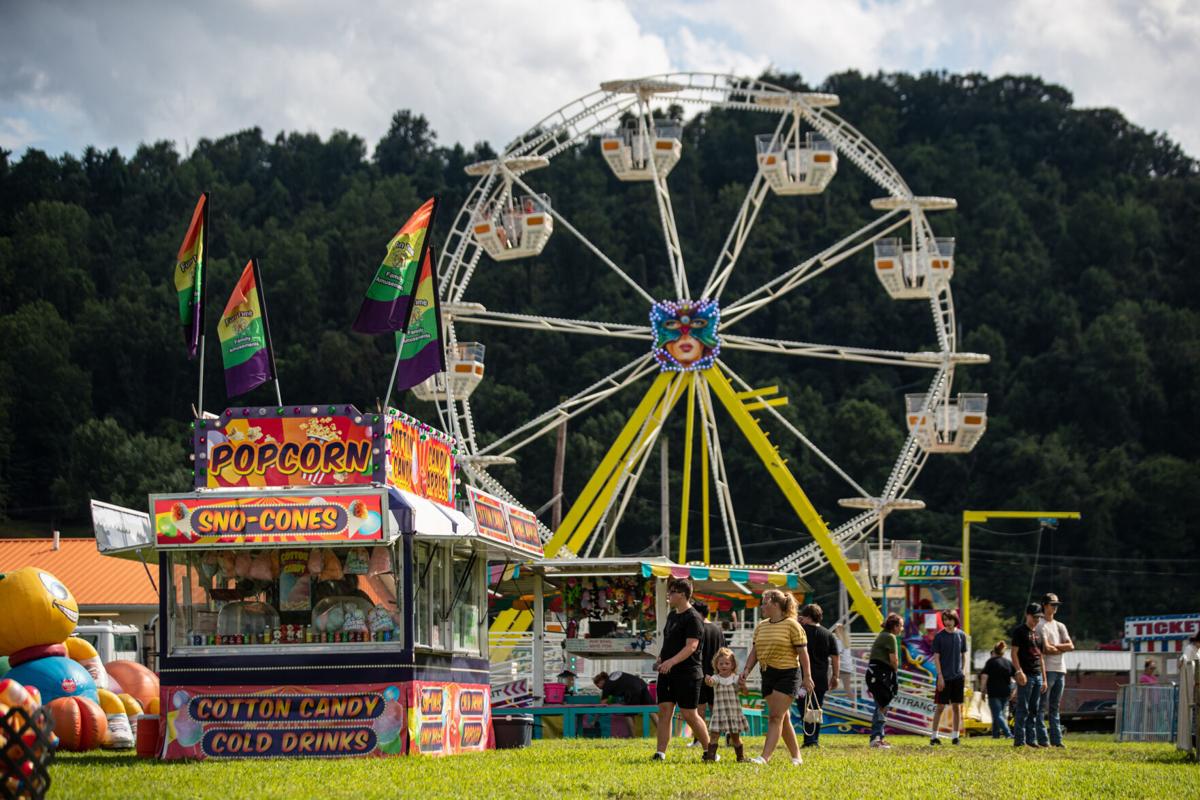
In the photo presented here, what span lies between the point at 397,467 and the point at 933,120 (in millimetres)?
96617

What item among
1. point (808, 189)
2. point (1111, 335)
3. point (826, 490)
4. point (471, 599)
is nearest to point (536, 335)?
point (826, 490)

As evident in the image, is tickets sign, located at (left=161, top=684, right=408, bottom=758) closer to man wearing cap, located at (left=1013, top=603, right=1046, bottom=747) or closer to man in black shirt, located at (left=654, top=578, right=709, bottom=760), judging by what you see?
man in black shirt, located at (left=654, top=578, right=709, bottom=760)

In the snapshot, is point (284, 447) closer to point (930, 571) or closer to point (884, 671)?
point (884, 671)

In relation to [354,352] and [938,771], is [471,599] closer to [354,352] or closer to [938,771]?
[938,771]

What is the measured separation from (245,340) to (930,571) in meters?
22.5

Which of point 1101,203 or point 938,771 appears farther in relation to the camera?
point 1101,203

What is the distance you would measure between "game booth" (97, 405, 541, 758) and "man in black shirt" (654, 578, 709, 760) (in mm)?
2261

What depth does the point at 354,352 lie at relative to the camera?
89.3 meters

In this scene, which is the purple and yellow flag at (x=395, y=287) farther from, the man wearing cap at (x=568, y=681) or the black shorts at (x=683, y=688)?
the man wearing cap at (x=568, y=681)

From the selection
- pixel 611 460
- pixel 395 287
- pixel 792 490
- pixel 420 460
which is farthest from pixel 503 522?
pixel 792 490

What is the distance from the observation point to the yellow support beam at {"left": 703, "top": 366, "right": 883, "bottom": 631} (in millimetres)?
38875

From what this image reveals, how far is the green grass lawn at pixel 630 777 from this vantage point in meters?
13.3

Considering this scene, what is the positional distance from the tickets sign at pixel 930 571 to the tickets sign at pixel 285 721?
2372 centimetres

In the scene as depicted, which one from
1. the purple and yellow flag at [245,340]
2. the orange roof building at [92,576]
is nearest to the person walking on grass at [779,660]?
the purple and yellow flag at [245,340]
